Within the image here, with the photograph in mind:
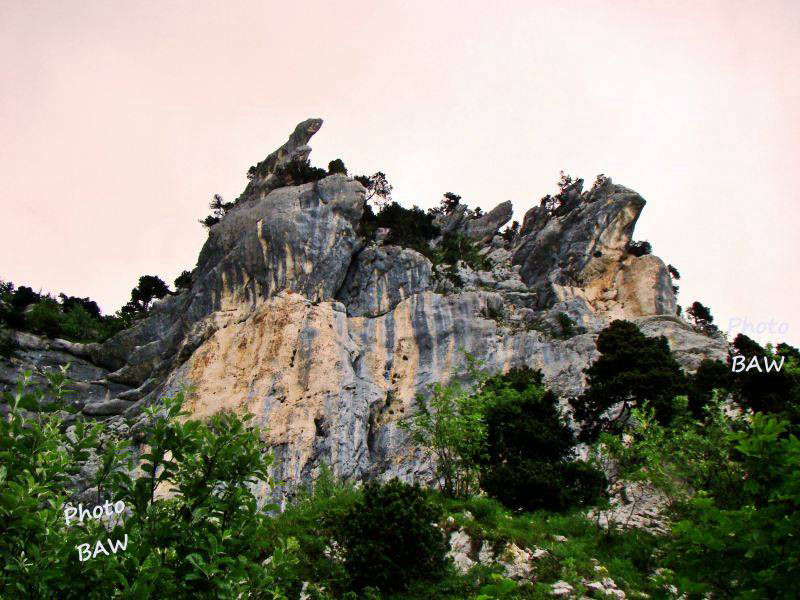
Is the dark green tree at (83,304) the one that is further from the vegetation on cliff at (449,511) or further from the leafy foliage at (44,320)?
the vegetation on cliff at (449,511)

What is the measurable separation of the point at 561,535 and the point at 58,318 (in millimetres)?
50388

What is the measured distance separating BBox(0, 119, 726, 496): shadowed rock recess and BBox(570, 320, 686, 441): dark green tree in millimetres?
6708

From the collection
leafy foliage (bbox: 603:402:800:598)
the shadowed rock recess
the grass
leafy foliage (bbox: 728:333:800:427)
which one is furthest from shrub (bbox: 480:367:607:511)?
leafy foliage (bbox: 603:402:800:598)

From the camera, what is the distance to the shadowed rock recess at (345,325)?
40094mm

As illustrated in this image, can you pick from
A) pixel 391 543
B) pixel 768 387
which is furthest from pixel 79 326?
pixel 768 387

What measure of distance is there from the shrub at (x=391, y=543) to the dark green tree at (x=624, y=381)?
1580cm

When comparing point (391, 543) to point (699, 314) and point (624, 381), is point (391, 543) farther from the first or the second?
point (699, 314)

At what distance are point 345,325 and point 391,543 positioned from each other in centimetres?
3213

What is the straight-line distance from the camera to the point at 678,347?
39.8m

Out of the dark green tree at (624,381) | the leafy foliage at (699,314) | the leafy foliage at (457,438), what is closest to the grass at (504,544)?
the leafy foliage at (457,438)

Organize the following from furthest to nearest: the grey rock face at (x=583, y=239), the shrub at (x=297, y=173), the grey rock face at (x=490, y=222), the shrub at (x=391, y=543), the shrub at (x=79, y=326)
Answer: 1. the grey rock face at (x=490, y=222)
2. the shrub at (x=297, y=173)
3. the shrub at (x=79, y=326)
4. the grey rock face at (x=583, y=239)
5. the shrub at (x=391, y=543)

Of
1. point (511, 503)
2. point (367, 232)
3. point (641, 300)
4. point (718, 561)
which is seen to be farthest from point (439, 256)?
point (718, 561)

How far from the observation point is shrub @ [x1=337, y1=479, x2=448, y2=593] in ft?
46.9

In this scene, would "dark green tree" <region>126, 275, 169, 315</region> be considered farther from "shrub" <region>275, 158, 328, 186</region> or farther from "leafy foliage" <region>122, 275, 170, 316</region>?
"shrub" <region>275, 158, 328, 186</region>
